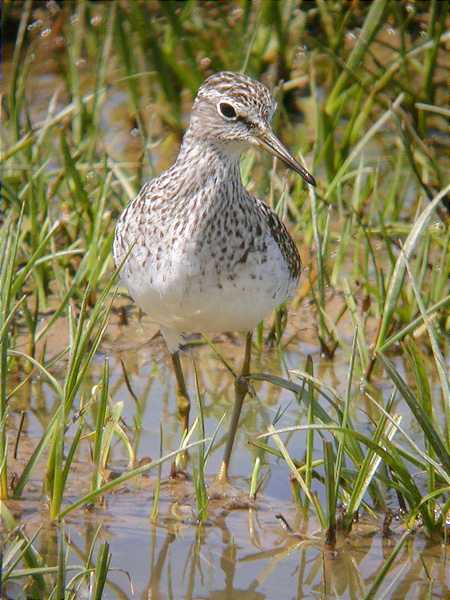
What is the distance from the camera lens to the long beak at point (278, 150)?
516cm

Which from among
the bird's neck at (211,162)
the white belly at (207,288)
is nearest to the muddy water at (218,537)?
the white belly at (207,288)

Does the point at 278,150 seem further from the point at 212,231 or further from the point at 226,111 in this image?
the point at 212,231

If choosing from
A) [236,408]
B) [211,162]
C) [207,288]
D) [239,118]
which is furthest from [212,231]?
[236,408]

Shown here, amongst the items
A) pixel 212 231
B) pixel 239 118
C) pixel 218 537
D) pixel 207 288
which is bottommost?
pixel 218 537

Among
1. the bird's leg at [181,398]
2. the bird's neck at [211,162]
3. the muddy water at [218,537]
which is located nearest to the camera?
the muddy water at [218,537]

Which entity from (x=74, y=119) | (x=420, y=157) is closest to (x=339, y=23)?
(x=420, y=157)

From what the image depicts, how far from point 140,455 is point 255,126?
5.30 ft

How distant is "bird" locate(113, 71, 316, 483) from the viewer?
5113 mm

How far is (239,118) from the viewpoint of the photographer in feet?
17.3

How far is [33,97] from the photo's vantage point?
9.58m

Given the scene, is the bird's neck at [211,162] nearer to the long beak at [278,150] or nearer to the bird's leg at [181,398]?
the long beak at [278,150]

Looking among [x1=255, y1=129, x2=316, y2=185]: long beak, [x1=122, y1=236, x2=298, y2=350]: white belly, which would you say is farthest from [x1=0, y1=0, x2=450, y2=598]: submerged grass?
[x1=255, y1=129, x2=316, y2=185]: long beak

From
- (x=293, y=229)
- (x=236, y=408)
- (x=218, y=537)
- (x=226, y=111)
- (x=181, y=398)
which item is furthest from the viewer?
(x=293, y=229)

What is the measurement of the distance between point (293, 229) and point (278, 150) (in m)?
2.50
